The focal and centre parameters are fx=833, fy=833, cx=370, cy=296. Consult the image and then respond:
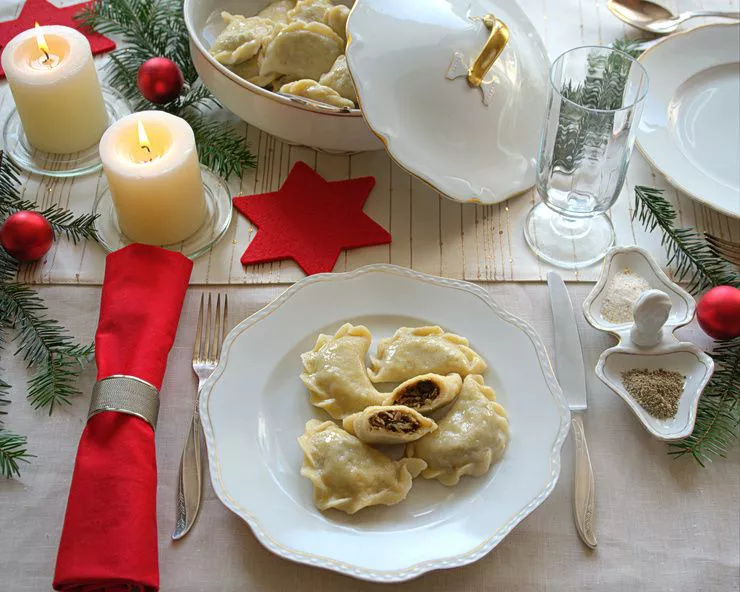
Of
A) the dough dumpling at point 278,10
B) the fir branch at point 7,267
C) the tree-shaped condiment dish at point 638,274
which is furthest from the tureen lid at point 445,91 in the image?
the fir branch at point 7,267

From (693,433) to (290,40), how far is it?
944 millimetres

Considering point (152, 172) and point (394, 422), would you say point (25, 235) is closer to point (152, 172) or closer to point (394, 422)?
point (152, 172)

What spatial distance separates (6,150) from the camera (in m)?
1.61

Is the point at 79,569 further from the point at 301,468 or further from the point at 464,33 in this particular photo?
the point at 464,33

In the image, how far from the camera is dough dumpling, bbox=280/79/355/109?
56.9 inches

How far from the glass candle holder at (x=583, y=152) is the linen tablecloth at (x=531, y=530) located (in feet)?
1.06

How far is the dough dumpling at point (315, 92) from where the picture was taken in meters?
1.45

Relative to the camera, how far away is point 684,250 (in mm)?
1441

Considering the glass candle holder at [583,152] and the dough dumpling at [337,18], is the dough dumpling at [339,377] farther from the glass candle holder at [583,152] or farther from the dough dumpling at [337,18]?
the dough dumpling at [337,18]

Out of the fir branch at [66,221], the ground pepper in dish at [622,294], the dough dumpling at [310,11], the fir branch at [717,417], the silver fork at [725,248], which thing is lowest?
the fir branch at [66,221]

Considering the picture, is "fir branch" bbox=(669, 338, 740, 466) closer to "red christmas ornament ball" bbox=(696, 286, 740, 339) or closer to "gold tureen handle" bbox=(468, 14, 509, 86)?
"red christmas ornament ball" bbox=(696, 286, 740, 339)

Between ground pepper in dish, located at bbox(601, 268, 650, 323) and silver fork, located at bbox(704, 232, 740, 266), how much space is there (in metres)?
0.18

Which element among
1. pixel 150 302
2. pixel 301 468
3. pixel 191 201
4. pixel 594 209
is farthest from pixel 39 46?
pixel 594 209

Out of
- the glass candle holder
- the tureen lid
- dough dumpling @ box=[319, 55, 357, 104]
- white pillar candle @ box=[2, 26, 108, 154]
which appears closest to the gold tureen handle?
the tureen lid
